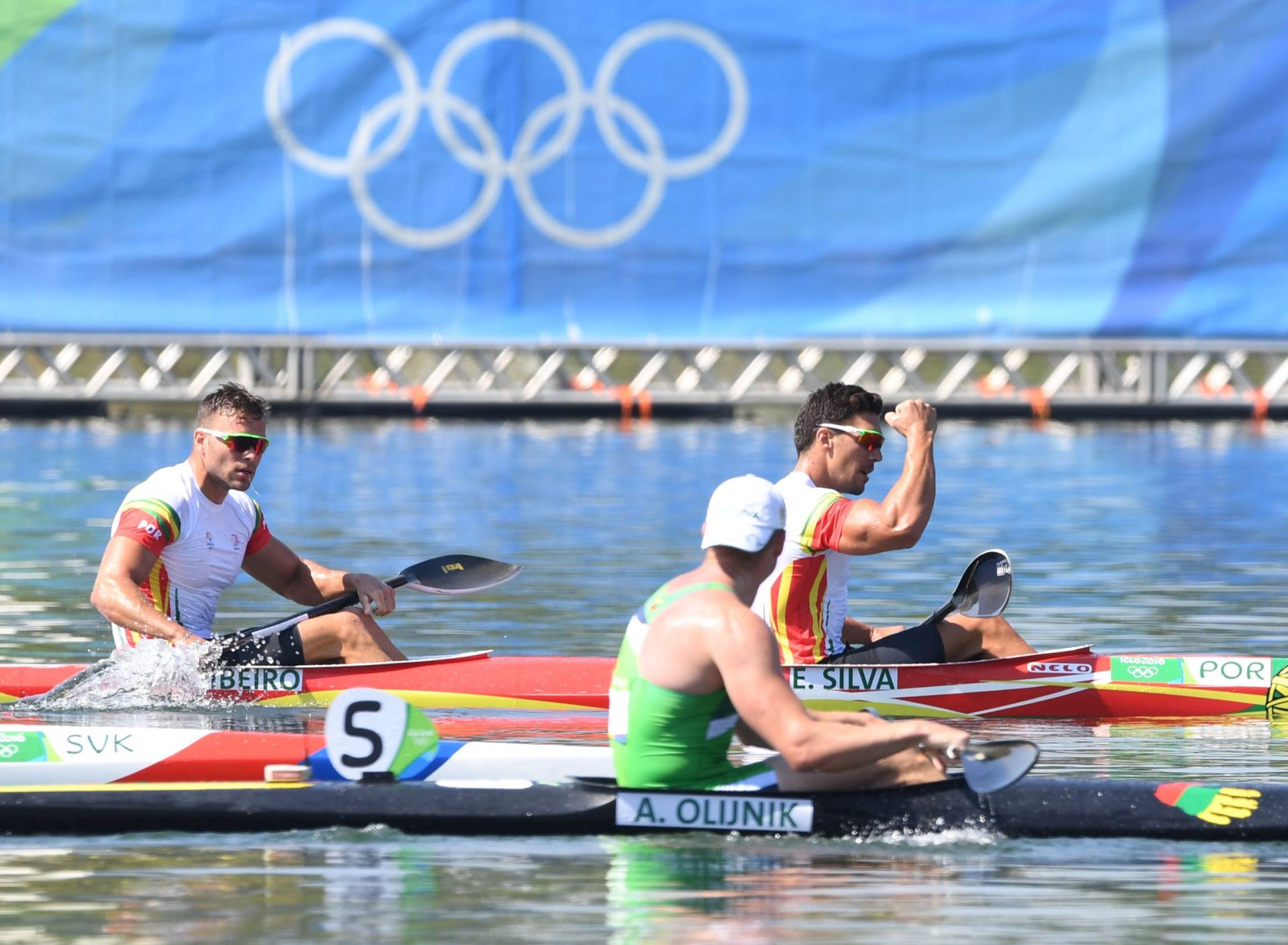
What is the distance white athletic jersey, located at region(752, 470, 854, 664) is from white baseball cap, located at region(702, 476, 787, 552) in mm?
2399

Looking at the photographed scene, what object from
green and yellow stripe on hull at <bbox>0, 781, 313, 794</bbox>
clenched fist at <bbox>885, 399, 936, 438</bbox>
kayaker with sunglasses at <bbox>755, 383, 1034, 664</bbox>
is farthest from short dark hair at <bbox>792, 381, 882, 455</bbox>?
green and yellow stripe on hull at <bbox>0, 781, 313, 794</bbox>

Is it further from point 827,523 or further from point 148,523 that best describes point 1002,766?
point 148,523

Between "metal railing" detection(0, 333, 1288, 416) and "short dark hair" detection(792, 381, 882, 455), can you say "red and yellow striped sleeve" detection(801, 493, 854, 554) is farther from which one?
"metal railing" detection(0, 333, 1288, 416)

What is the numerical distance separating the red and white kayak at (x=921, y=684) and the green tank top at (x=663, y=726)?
2635mm

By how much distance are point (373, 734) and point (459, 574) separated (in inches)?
149

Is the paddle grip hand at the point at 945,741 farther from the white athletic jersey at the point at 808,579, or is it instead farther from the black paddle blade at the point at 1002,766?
the white athletic jersey at the point at 808,579

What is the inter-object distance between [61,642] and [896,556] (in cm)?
681

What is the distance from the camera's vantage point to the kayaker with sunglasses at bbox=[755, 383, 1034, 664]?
348 inches

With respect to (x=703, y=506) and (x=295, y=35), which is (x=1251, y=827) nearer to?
(x=703, y=506)

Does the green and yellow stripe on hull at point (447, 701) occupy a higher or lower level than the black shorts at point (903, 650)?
lower

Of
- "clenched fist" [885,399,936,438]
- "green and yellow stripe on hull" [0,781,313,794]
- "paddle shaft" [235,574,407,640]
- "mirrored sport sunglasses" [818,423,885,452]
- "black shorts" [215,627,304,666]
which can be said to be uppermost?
"clenched fist" [885,399,936,438]

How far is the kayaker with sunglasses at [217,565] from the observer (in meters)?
9.36

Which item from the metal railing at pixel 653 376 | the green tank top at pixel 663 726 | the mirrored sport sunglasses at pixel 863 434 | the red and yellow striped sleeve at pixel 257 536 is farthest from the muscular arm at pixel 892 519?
the metal railing at pixel 653 376

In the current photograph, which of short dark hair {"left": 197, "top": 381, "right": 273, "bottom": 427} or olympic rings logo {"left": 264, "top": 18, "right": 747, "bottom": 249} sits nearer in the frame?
short dark hair {"left": 197, "top": 381, "right": 273, "bottom": 427}
